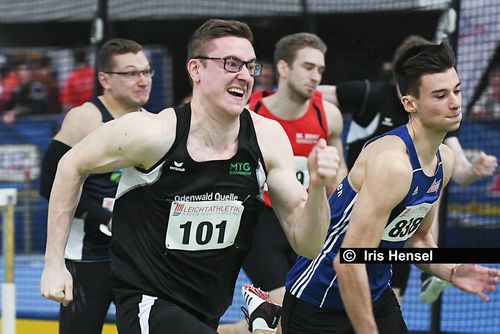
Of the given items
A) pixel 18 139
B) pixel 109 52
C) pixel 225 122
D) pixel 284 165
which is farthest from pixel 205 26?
pixel 18 139

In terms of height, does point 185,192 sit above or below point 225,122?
below

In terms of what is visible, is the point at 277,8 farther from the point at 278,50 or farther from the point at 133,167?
the point at 133,167

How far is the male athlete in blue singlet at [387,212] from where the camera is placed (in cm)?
420

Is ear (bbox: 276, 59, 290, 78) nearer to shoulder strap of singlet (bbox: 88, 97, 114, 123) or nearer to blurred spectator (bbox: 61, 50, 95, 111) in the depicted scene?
shoulder strap of singlet (bbox: 88, 97, 114, 123)

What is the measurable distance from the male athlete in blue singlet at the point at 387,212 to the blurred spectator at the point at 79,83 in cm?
632

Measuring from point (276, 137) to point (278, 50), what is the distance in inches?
118

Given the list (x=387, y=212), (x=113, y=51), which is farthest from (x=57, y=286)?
(x=113, y=51)

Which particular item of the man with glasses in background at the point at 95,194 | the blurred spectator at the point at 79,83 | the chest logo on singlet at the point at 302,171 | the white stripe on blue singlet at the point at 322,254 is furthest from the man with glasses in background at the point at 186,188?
the blurred spectator at the point at 79,83

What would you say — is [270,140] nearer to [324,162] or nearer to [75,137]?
[324,162]

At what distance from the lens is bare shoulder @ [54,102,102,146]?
6047mm

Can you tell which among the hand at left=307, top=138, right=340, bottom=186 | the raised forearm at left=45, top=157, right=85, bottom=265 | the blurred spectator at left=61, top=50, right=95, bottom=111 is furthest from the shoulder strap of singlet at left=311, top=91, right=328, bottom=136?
the blurred spectator at left=61, top=50, right=95, bottom=111

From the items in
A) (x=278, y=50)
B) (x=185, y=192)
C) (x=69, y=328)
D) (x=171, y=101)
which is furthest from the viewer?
(x=171, y=101)

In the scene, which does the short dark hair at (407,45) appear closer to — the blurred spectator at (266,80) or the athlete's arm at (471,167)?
the athlete's arm at (471,167)

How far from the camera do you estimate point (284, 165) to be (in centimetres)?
432
